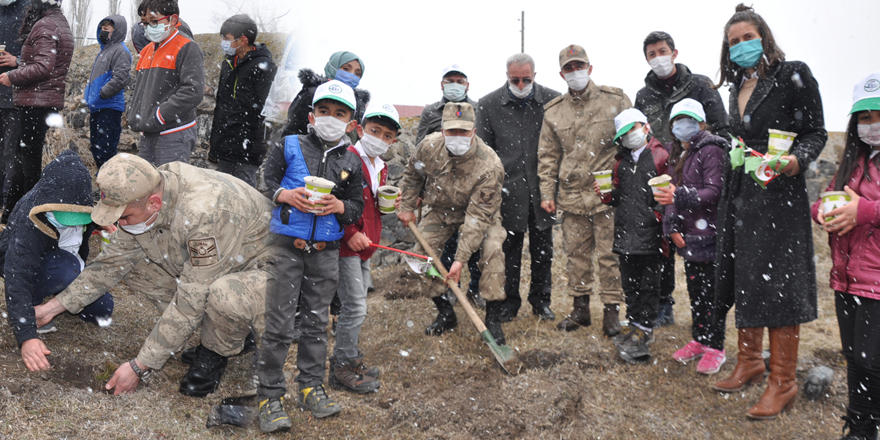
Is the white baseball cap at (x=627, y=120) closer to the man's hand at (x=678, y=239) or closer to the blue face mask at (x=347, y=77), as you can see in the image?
the man's hand at (x=678, y=239)

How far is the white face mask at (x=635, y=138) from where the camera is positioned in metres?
4.45

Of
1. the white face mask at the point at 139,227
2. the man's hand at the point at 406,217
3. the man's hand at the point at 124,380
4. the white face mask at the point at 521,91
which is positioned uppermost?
the white face mask at the point at 521,91

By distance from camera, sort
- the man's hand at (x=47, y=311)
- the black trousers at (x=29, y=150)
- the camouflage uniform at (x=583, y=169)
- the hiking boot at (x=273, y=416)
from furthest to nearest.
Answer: the black trousers at (x=29, y=150), the camouflage uniform at (x=583, y=169), the man's hand at (x=47, y=311), the hiking boot at (x=273, y=416)

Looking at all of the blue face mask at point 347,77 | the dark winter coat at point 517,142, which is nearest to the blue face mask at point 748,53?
the dark winter coat at point 517,142

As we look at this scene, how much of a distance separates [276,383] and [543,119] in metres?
3.21

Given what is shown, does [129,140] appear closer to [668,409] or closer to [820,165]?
[668,409]

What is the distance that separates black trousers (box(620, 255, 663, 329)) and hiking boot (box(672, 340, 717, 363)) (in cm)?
28

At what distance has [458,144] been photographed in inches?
175

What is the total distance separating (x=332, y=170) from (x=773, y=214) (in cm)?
256

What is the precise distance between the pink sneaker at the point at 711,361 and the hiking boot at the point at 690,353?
5.4 inches

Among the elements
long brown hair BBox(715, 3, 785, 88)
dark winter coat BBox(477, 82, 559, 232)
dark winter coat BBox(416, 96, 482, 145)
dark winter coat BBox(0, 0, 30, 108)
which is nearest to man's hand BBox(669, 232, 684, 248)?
long brown hair BBox(715, 3, 785, 88)

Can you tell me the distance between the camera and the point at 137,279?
12.4 ft

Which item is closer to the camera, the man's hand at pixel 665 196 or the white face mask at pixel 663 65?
the man's hand at pixel 665 196

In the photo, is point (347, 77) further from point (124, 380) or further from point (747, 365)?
point (747, 365)
